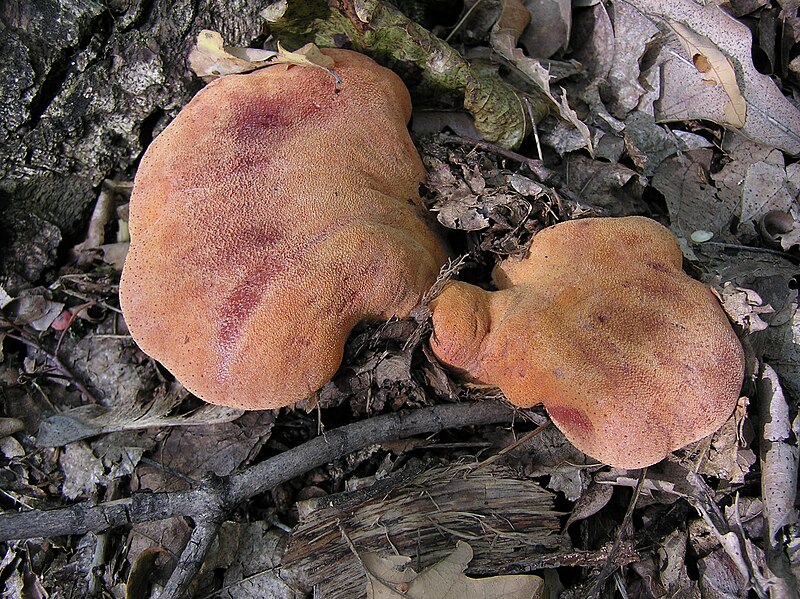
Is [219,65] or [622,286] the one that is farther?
[219,65]

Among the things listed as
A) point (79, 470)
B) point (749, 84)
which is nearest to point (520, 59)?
point (749, 84)

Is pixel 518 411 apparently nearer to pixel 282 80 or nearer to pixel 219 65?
pixel 282 80

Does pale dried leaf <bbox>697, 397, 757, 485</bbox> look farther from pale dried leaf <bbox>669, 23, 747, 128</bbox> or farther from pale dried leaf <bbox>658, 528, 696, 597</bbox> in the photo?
pale dried leaf <bbox>669, 23, 747, 128</bbox>

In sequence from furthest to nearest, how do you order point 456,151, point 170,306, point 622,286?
point 456,151 < point 622,286 < point 170,306

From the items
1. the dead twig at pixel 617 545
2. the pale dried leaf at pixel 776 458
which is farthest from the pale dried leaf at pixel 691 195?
the dead twig at pixel 617 545

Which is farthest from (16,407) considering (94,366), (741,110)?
(741,110)

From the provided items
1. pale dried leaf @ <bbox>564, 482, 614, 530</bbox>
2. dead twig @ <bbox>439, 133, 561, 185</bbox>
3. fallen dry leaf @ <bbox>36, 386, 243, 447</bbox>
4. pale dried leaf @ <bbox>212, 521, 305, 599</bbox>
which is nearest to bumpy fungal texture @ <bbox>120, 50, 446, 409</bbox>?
dead twig @ <bbox>439, 133, 561, 185</bbox>

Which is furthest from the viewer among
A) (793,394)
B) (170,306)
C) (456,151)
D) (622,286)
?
(456,151)
